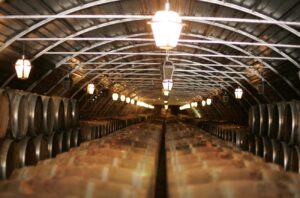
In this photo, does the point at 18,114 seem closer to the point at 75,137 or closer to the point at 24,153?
the point at 24,153

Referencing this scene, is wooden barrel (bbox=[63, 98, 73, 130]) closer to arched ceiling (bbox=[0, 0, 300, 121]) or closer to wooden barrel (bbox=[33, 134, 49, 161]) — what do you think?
arched ceiling (bbox=[0, 0, 300, 121])

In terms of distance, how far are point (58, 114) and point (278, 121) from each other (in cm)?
562

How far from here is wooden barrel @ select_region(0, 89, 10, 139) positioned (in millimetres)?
6545

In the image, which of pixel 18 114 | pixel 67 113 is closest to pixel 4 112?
pixel 18 114

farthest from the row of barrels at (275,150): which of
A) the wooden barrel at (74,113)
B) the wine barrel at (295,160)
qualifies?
the wooden barrel at (74,113)

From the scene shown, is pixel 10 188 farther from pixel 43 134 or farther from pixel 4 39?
pixel 4 39

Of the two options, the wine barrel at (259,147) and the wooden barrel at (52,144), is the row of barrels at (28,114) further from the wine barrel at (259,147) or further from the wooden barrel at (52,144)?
the wine barrel at (259,147)

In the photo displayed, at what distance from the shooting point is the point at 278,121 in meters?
8.80

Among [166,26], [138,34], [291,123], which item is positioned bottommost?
[291,123]

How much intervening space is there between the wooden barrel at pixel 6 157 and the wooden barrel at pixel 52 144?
7.28 ft

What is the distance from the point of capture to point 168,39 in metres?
5.39

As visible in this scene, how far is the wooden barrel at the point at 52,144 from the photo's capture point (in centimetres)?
882

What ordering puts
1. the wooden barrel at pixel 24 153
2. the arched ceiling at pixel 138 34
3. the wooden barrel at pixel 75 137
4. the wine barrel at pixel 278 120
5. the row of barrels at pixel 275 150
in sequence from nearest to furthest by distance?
the wooden barrel at pixel 24 153 < the row of barrels at pixel 275 150 < the wine barrel at pixel 278 120 < the arched ceiling at pixel 138 34 < the wooden barrel at pixel 75 137

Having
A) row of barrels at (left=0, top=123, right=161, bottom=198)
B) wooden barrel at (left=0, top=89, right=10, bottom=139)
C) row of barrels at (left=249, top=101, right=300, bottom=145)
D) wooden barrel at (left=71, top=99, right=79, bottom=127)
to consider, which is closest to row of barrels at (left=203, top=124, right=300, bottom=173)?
row of barrels at (left=249, top=101, right=300, bottom=145)
